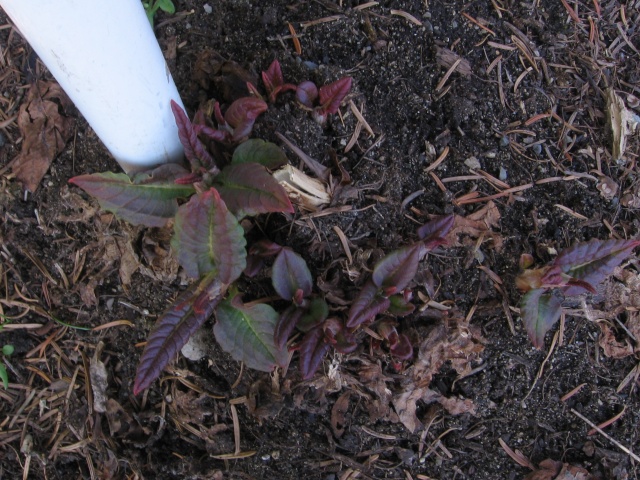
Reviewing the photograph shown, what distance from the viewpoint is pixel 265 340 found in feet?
5.70

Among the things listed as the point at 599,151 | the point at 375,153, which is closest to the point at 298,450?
the point at 375,153

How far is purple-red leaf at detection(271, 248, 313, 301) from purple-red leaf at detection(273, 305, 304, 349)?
2.0 inches

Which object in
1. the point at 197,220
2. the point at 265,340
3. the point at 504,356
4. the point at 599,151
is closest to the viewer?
the point at 197,220

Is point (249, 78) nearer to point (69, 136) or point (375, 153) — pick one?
point (375, 153)

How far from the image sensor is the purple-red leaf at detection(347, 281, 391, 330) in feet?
5.69

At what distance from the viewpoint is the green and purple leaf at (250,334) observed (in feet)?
5.68

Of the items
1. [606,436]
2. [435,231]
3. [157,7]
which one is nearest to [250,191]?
[435,231]

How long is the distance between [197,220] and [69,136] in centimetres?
92

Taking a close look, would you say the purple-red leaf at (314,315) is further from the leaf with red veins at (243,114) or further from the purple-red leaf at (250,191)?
the leaf with red veins at (243,114)

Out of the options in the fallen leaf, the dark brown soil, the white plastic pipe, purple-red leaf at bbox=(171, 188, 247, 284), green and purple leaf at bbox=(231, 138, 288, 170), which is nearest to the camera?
the white plastic pipe

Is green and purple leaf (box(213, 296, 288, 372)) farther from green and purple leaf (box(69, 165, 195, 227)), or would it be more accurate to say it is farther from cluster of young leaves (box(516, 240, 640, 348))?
cluster of young leaves (box(516, 240, 640, 348))

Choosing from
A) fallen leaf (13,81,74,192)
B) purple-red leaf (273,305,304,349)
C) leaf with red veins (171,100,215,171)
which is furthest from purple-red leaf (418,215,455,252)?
fallen leaf (13,81,74,192)

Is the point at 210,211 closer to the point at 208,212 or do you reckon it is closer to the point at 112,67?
the point at 208,212

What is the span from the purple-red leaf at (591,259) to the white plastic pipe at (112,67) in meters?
1.44
